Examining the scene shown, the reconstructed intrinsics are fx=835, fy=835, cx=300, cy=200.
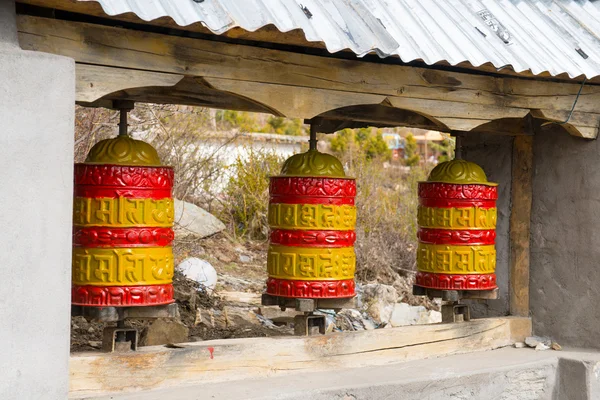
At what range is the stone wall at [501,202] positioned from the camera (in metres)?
5.64

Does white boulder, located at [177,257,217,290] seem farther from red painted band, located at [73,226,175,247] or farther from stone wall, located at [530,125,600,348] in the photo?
red painted band, located at [73,226,175,247]

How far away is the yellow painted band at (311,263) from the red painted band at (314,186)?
0.29m

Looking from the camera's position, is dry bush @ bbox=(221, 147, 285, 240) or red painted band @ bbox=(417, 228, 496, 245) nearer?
red painted band @ bbox=(417, 228, 496, 245)

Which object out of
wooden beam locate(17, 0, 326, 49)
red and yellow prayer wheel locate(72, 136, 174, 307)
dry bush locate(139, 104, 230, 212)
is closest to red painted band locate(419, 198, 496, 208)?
wooden beam locate(17, 0, 326, 49)

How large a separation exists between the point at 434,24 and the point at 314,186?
42.2 inches

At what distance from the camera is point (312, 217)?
14.4 feet

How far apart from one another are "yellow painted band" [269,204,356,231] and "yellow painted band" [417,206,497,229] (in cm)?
89

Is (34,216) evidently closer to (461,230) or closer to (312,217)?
(312,217)

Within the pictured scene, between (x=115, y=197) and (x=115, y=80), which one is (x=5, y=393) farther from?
(x=115, y=80)

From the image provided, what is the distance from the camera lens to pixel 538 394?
502 cm

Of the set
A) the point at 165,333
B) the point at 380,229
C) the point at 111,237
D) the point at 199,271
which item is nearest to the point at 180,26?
the point at 111,237


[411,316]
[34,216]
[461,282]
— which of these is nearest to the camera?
[34,216]

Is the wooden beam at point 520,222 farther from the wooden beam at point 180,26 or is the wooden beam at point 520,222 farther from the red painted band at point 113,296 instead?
the red painted band at point 113,296

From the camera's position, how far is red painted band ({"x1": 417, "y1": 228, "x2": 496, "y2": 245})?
510cm
